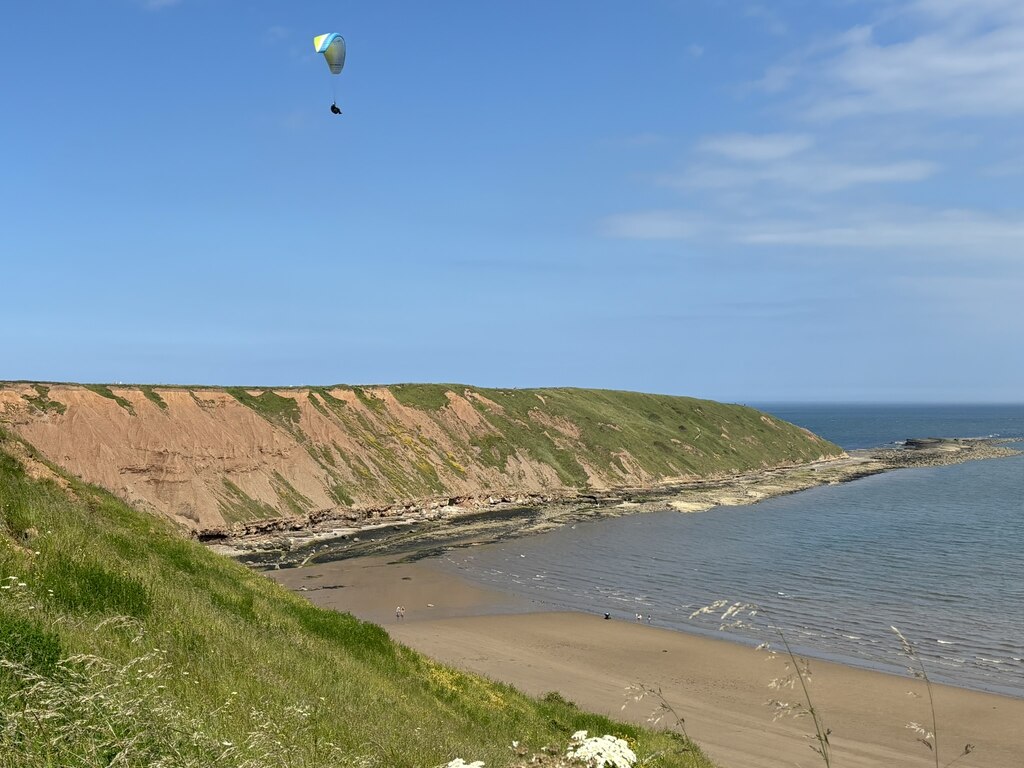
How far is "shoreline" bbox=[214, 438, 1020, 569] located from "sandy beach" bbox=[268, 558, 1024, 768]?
11.1 metres

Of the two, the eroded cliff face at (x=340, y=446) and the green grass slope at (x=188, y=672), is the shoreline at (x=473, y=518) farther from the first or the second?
the green grass slope at (x=188, y=672)

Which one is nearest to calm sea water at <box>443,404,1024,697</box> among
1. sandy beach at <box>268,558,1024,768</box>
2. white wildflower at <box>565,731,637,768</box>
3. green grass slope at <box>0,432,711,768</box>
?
sandy beach at <box>268,558,1024,768</box>

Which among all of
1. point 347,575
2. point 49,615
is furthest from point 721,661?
point 49,615

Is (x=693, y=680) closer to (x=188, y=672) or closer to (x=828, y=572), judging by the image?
(x=828, y=572)

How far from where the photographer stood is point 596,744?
9297 millimetres

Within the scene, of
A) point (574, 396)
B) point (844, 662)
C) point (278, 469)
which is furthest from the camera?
point (574, 396)

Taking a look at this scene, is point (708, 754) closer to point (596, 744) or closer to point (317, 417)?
point (596, 744)

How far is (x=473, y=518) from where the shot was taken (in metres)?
77.2

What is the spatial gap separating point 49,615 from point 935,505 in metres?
84.0

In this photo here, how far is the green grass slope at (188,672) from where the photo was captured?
6066 mm

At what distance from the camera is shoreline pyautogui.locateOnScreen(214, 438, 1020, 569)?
201ft

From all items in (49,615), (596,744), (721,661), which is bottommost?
(721,661)

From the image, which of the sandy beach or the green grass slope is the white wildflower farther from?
the sandy beach

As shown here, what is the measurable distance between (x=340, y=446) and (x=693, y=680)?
51906mm
